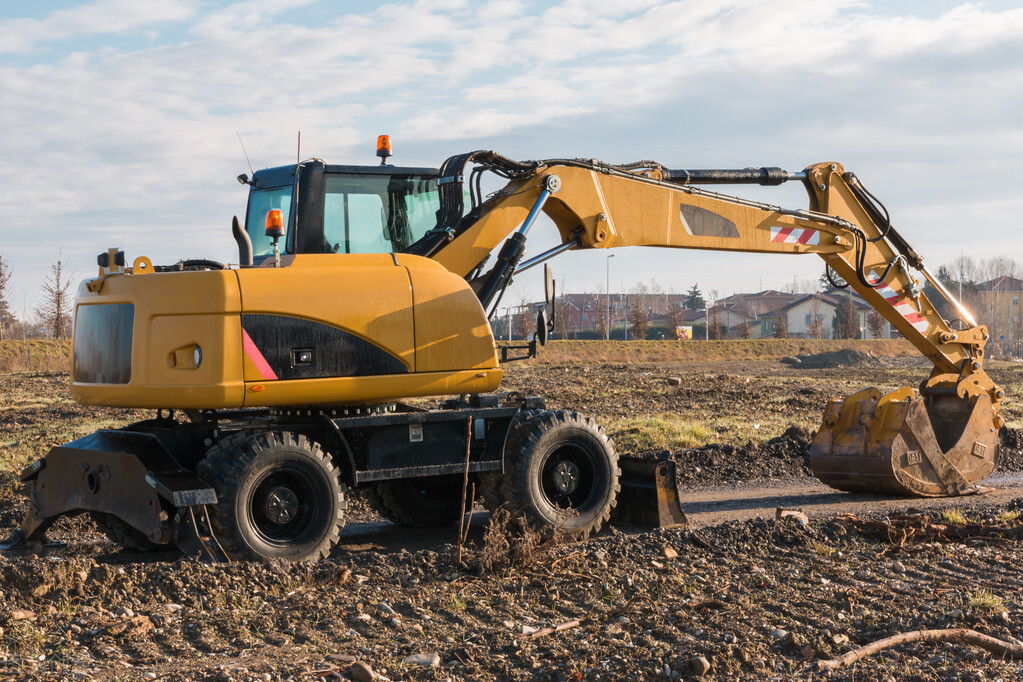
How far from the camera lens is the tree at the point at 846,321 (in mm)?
66688

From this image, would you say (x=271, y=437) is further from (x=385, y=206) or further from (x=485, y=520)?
(x=485, y=520)

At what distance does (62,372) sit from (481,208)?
1021 inches

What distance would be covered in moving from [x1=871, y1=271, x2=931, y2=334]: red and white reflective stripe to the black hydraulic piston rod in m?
1.53

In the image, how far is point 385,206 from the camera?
8.37 metres

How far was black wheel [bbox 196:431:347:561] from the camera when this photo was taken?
712cm

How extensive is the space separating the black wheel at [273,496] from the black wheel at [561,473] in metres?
1.48

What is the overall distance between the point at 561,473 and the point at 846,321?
65722 mm

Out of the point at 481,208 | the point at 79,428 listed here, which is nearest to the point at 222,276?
the point at 481,208

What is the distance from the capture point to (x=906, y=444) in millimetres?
10414

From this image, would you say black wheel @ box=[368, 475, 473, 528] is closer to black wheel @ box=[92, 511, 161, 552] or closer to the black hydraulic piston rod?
black wheel @ box=[92, 511, 161, 552]

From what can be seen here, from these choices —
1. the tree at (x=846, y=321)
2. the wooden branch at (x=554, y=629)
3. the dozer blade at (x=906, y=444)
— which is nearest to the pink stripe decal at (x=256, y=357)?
the wooden branch at (x=554, y=629)

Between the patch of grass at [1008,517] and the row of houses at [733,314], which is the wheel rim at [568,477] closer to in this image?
the patch of grass at [1008,517]

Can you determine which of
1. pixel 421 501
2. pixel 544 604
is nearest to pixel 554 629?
pixel 544 604

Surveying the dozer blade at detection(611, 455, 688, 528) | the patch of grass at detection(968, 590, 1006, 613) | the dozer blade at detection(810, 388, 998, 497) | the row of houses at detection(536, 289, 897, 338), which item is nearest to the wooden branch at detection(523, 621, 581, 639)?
the patch of grass at detection(968, 590, 1006, 613)
